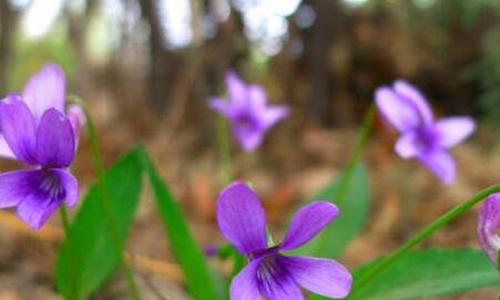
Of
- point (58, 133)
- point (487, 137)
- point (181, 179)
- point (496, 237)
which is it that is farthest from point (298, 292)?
point (487, 137)

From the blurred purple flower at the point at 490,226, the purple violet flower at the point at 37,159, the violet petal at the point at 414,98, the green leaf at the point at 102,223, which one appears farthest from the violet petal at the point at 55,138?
the violet petal at the point at 414,98

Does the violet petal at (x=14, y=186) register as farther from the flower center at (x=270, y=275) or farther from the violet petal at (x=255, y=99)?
the violet petal at (x=255, y=99)

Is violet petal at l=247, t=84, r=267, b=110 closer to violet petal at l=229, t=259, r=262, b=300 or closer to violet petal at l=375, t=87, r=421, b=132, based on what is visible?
violet petal at l=375, t=87, r=421, b=132

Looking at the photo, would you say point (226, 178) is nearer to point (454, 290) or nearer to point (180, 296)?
point (180, 296)

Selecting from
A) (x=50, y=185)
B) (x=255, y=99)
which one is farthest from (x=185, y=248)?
(x=255, y=99)

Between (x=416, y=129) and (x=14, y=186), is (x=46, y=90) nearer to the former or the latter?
(x=14, y=186)

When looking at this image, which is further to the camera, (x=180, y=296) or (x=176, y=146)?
(x=176, y=146)
